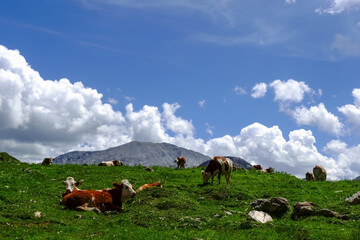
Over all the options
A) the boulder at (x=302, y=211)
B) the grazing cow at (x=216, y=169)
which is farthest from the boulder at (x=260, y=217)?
the grazing cow at (x=216, y=169)

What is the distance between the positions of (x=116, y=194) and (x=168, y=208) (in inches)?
142

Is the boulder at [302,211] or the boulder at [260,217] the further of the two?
the boulder at [302,211]

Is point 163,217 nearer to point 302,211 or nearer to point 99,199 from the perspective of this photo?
point 99,199

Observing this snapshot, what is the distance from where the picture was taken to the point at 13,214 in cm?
1800

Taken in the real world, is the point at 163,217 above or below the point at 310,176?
below

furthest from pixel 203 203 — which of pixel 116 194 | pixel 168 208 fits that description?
pixel 116 194

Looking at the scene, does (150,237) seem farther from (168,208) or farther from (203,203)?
(203,203)

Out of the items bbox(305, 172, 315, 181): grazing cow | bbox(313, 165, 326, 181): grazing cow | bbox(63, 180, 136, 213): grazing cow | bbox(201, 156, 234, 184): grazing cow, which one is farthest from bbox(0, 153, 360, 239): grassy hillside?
bbox(305, 172, 315, 181): grazing cow

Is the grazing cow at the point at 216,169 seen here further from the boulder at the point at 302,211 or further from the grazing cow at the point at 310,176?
the grazing cow at the point at 310,176

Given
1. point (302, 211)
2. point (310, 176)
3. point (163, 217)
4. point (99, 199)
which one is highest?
point (310, 176)

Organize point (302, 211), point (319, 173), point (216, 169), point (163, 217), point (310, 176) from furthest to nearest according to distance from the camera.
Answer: point (310, 176), point (319, 173), point (216, 169), point (302, 211), point (163, 217)

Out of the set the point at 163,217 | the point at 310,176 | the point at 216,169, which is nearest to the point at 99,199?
the point at 163,217

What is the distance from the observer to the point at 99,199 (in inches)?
892

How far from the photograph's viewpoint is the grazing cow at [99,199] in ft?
71.9
